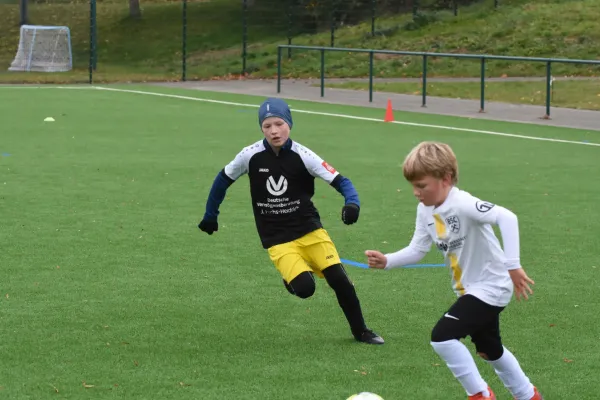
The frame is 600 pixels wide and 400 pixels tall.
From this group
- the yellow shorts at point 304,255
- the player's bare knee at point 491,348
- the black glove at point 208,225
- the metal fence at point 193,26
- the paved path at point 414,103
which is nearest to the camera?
the player's bare knee at point 491,348

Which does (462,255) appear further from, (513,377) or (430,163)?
(513,377)

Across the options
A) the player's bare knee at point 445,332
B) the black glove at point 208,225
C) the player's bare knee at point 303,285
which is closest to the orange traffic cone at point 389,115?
the black glove at point 208,225

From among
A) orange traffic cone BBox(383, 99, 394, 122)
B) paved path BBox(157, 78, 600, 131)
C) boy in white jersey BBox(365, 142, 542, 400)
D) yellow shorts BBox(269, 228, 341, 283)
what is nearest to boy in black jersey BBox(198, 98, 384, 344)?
yellow shorts BBox(269, 228, 341, 283)

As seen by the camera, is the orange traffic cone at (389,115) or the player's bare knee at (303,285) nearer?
the player's bare knee at (303,285)

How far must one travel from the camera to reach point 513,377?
19.3 feet

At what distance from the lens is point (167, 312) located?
8.12 m

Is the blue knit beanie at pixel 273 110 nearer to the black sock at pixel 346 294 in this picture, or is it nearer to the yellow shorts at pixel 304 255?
the yellow shorts at pixel 304 255

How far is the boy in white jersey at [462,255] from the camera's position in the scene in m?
5.51

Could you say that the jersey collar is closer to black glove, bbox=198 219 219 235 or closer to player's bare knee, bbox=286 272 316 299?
black glove, bbox=198 219 219 235

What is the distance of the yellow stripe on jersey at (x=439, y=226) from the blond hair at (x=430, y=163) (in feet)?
0.78

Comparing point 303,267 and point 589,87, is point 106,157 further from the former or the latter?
point 589,87

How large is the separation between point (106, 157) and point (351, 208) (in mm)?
10424

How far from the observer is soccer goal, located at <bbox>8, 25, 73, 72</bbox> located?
37188mm

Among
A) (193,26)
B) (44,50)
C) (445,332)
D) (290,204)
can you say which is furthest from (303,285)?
(193,26)
